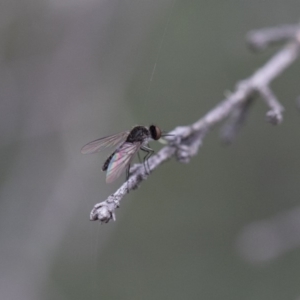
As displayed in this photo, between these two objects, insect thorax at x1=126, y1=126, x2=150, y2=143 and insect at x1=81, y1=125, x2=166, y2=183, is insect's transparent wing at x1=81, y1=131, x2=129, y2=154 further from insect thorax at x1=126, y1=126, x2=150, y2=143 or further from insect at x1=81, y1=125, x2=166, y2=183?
insect thorax at x1=126, y1=126, x2=150, y2=143

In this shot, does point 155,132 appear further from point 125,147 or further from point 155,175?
point 155,175

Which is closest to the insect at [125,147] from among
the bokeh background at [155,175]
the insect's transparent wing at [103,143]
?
the insect's transparent wing at [103,143]

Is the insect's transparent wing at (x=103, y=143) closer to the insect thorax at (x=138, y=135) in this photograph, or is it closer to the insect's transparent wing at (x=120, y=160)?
the insect thorax at (x=138, y=135)

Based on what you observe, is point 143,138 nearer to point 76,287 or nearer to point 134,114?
point 134,114

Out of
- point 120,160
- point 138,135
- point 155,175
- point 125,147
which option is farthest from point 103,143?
point 155,175

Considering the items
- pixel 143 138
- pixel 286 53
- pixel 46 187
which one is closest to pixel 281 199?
pixel 46 187

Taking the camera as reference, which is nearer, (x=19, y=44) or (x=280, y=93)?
(x=19, y=44)

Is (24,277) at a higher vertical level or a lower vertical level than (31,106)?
lower

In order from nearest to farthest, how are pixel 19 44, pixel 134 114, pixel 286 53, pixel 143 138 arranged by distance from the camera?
1. pixel 143 138
2. pixel 286 53
3. pixel 19 44
4. pixel 134 114

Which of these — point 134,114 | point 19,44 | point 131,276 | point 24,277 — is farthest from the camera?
point 131,276
